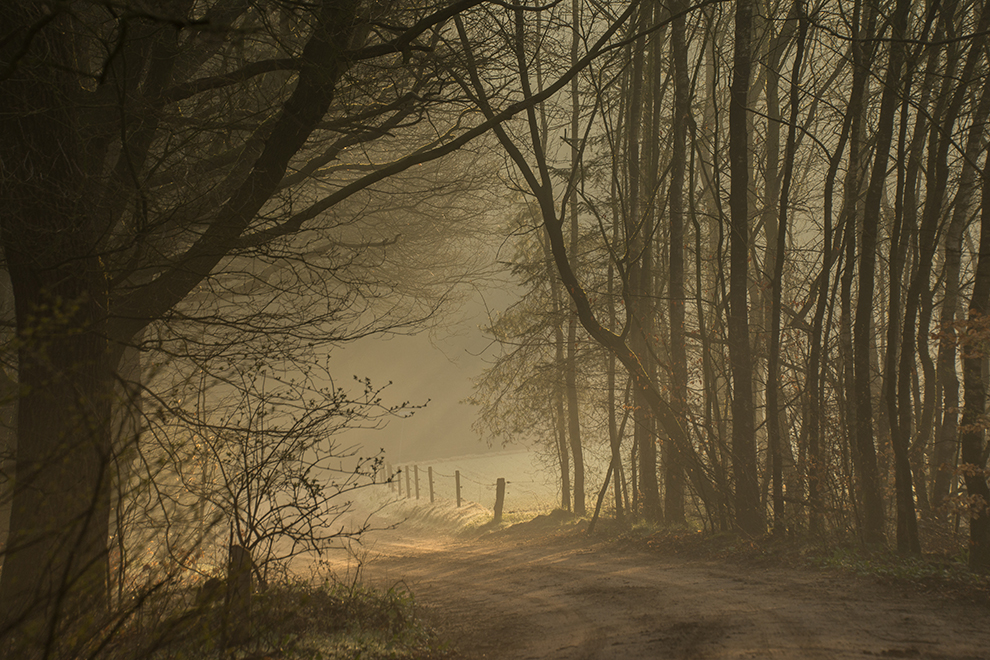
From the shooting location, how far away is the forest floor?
16.1 ft

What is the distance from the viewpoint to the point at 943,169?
757 centimetres

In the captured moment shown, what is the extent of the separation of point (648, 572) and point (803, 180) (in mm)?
11337

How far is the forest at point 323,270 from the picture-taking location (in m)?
4.74

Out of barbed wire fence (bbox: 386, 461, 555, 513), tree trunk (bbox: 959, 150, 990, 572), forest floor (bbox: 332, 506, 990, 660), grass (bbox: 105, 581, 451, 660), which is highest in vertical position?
tree trunk (bbox: 959, 150, 990, 572)

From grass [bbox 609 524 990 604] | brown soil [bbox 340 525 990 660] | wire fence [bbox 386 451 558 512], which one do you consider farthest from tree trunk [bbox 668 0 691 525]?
wire fence [bbox 386 451 558 512]

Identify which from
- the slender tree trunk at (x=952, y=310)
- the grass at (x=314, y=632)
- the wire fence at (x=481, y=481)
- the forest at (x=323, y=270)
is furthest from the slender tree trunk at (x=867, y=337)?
the wire fence at (x=481, y=481)

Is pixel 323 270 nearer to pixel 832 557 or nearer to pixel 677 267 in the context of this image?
pixel 677 267

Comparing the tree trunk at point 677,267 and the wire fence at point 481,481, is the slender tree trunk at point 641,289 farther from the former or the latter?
the wire fence at point 481,481

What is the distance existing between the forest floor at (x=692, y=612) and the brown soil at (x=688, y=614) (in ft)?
0.04

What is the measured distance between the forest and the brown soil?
1550 millimetres

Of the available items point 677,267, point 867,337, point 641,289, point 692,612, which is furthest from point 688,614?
point 641,289

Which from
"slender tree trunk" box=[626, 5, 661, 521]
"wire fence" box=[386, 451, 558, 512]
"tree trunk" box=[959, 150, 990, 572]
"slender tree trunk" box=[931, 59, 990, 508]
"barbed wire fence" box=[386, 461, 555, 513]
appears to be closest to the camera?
"tree trunk" box=[959, 150, 990, 572]

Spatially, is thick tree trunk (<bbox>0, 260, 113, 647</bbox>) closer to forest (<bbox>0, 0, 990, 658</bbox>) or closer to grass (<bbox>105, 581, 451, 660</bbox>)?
forest (<bbox>0, 0, 990, 658</bbox>)

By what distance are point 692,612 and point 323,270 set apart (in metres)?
5.86
